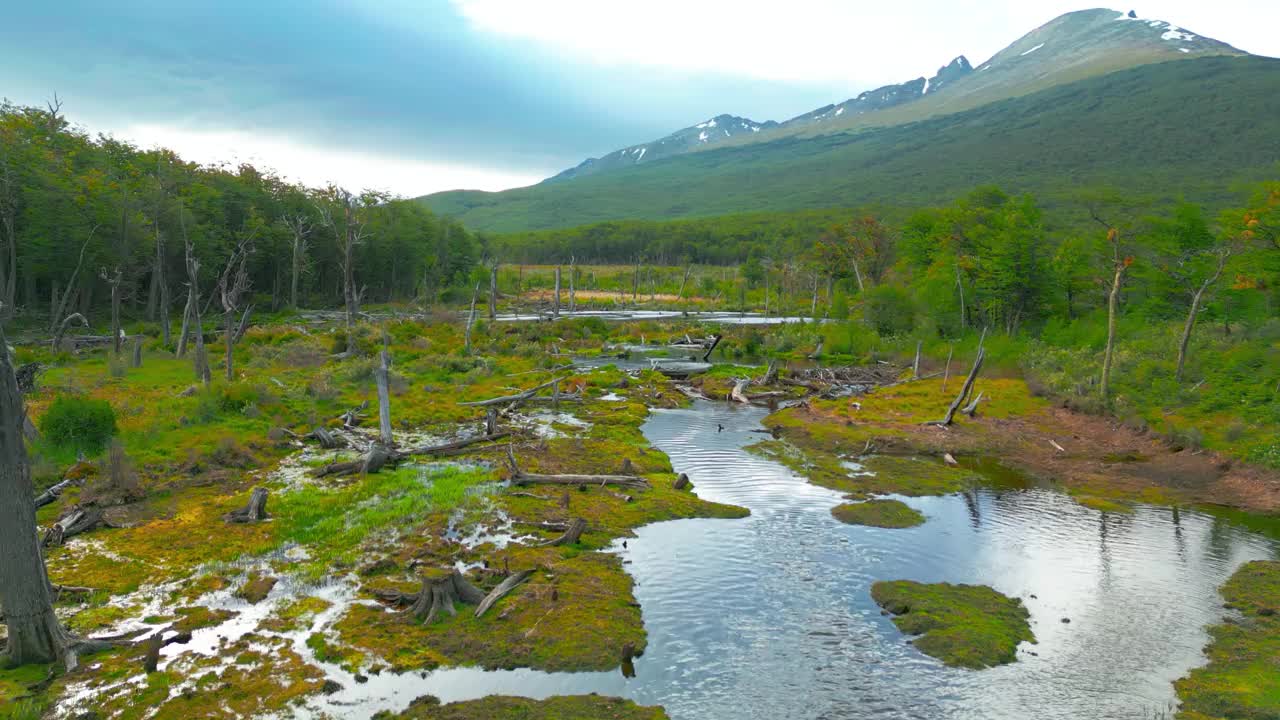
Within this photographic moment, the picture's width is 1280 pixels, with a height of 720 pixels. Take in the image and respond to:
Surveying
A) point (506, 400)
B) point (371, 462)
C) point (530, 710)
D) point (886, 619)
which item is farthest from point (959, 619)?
point (506, 400)

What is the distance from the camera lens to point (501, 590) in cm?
1463

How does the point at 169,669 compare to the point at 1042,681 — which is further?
the point at 1042,681

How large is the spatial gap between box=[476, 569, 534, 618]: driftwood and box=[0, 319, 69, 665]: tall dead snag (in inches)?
258

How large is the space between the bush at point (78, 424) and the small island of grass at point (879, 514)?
2237 cm

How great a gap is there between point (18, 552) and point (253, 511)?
7.91 meters

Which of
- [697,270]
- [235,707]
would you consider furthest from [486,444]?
[697,270]

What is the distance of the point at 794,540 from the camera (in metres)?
19.9

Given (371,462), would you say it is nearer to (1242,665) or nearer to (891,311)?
(1242,665)

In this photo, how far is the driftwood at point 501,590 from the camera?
1404 cm

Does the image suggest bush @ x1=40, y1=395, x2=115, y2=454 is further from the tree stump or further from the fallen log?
the tree stump

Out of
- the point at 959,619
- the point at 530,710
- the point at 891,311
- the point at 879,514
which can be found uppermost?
the point at 891,311

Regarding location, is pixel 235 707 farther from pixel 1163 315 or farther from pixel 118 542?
pixel 1163 315

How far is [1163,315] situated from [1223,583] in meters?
38.0

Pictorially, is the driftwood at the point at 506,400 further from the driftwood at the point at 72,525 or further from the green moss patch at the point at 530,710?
the green moss patch at the point at 530,710
